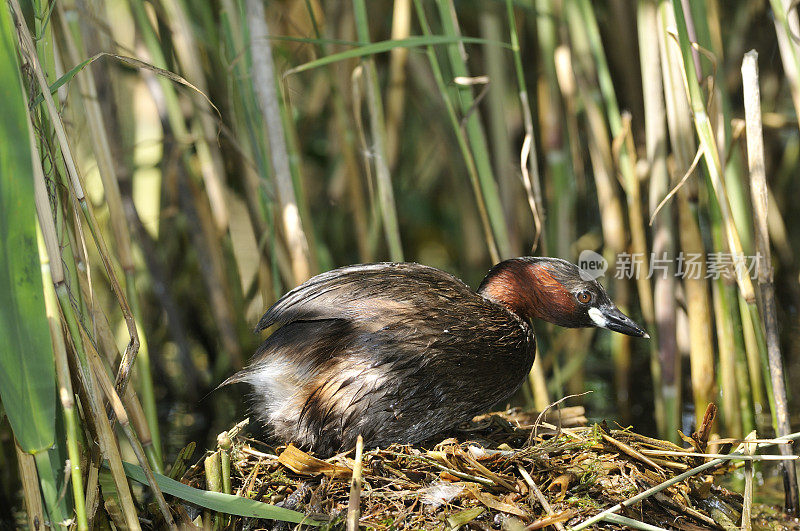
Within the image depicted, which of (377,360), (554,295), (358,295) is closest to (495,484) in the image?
(377,360)

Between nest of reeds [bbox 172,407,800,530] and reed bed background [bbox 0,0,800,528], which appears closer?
reed bed background [bbox 0,0,800,528]

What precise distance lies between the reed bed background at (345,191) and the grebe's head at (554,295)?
0.18 meters

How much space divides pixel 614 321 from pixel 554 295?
0.21m

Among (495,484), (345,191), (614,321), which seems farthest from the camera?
(345,191)

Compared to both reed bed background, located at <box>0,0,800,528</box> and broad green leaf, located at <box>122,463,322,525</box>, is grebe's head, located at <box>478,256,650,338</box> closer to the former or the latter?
reed bed background, located at <box>0,0,800,528</box>

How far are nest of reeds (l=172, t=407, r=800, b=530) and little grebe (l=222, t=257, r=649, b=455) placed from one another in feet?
0.32

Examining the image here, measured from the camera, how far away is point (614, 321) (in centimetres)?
267

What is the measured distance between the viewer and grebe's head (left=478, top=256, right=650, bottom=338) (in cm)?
268

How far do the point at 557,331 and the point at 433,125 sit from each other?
130 cm

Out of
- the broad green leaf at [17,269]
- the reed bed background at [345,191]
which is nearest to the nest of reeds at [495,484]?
the reed bed background at [345,191]

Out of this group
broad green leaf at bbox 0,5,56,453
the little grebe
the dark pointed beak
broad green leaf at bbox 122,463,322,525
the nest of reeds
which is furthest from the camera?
the dark pointed beak

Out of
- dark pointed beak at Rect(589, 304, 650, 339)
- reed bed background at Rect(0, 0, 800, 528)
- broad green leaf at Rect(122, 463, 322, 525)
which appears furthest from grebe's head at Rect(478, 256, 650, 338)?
broad green leaf at Rect(122, 463, 322, 525)

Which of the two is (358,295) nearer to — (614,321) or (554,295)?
(554,295)

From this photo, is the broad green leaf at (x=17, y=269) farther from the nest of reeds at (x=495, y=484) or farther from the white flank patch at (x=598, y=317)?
the white flank patch at (x=598, y=317)
